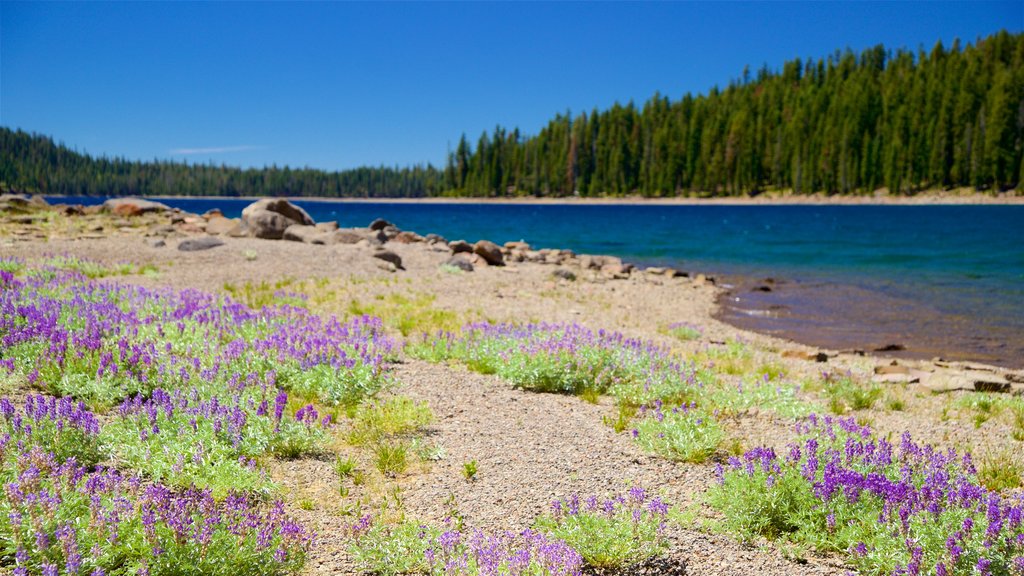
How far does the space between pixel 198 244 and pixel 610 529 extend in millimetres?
23437

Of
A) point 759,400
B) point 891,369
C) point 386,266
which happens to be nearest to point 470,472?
point 759,400

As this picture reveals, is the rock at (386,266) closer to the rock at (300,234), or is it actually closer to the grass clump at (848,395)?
the rock at (300,234)

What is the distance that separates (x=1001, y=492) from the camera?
233 inches

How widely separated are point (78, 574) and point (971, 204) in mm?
149560

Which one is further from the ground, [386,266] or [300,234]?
[300,234]


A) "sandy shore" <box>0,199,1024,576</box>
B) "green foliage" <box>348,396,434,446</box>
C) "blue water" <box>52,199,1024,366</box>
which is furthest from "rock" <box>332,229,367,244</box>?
"green foliage" <box>348,396,434,446</box>

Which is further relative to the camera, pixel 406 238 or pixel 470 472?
pixel 406 238

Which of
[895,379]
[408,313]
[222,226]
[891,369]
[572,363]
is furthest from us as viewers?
[222,226]

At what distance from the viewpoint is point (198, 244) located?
77.8 feet

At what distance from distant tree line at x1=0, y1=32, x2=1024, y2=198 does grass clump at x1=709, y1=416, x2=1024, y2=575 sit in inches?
5694

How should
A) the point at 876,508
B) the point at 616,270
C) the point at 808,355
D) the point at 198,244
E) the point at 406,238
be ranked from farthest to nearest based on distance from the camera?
the point at 406,238
the point at 616,270
the point at 198,244
the point at 808,355
the point at 876,508

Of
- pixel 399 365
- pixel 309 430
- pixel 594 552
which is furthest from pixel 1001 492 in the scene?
pixel 399 365

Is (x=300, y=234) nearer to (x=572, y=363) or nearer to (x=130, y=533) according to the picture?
(x=572, y=363)

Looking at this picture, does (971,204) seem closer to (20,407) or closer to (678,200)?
(678,200)
